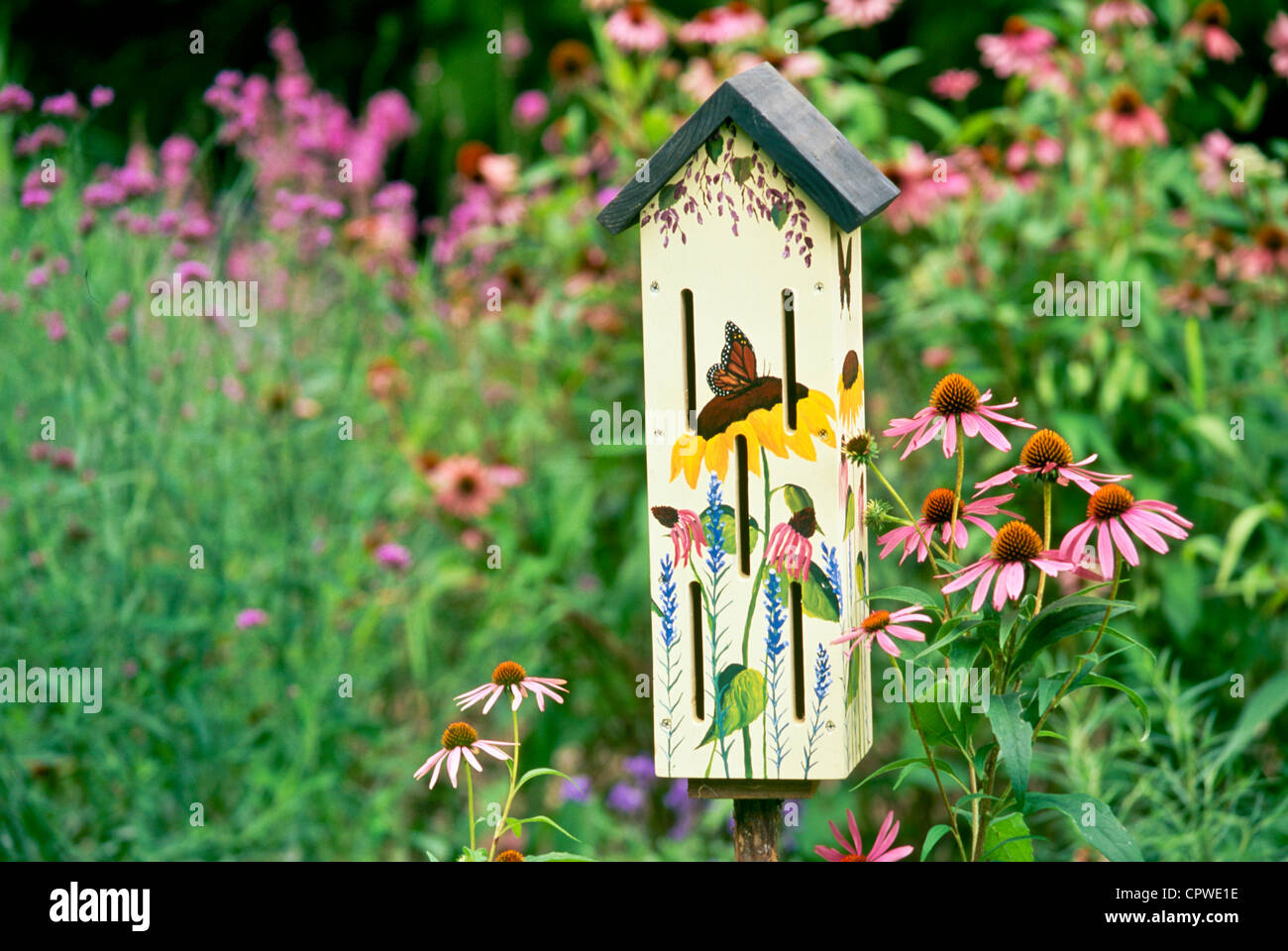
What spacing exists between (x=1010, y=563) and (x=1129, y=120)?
1.68 meters

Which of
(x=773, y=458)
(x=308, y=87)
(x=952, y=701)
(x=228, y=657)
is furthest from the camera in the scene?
(x=308, y=87)

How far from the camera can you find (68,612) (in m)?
2.33

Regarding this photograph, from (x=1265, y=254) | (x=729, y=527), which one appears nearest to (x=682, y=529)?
(x=729, y=527)

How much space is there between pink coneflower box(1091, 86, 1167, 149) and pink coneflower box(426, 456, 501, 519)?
145 centimetres

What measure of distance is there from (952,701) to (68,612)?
170cm

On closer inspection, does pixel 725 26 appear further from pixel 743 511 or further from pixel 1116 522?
pixel 1116 522

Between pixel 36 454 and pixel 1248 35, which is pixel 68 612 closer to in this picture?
pixel 36 454

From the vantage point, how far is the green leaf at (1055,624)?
128 cm

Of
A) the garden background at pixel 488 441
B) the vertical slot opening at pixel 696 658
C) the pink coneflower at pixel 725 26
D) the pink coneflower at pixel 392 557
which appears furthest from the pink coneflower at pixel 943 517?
the pink coneflower at pixel 725 26

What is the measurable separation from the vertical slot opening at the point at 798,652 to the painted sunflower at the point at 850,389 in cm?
20

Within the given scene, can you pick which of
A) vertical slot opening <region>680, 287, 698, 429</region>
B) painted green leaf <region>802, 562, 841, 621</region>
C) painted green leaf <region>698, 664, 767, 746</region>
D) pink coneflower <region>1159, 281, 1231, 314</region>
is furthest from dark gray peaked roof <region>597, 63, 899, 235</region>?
pink coneflower <region>1159, 281, 1231, 314</region>

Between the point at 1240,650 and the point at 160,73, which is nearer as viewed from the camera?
the point at 1240,650

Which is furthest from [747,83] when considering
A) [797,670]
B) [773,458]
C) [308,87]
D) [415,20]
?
[415,20]

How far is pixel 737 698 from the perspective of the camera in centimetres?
145
